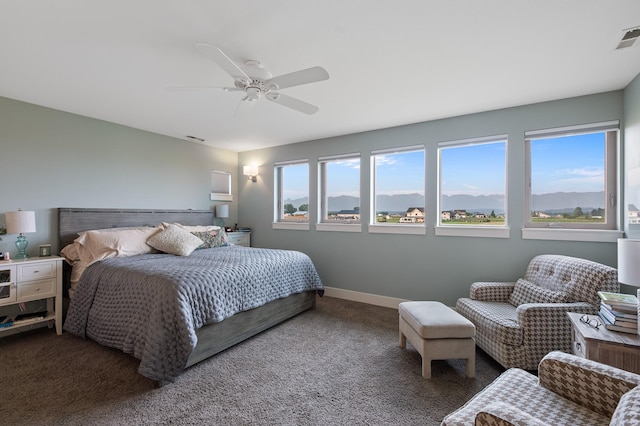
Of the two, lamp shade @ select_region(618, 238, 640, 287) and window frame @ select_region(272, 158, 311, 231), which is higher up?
window frame @ select_region(272, 158, 311, 231)

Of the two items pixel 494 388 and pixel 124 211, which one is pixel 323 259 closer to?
pixel 124 211

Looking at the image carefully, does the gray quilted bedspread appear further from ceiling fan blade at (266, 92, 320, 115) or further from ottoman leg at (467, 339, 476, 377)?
ottoman leg at (467, 339, 476, 377)

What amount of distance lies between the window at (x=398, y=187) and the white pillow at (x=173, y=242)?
95.2 inches

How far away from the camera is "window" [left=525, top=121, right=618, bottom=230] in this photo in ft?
9.19

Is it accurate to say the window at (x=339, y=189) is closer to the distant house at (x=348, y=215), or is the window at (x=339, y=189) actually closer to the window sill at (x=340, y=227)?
the distant house at (x=348, y=215)

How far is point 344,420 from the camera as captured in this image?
5.77 feet

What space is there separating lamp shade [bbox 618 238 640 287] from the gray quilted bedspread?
106 inches

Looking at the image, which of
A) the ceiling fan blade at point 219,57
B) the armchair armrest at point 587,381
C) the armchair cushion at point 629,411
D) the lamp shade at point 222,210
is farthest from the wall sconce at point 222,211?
the armchair cushion at point 629,411

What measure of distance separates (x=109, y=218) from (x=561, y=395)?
15.0ft

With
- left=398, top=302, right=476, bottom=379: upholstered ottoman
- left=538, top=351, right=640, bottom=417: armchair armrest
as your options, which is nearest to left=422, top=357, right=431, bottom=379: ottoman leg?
left=398, top=302, right=476, bottom=379: upholstered ottoman

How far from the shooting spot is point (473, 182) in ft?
11.5

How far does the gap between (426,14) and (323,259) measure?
339 centimetres

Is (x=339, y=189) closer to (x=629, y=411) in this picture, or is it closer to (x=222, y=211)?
(x=222, y=211)

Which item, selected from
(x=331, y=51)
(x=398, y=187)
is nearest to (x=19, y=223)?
(x=331, y=51)
